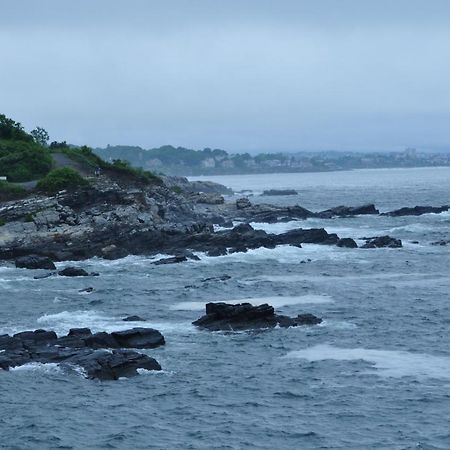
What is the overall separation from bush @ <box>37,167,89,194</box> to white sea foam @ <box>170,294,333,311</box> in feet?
97.9

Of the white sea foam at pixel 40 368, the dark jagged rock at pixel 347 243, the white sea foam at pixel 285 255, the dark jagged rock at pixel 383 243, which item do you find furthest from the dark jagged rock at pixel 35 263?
the white sea foam at pixel 40 368

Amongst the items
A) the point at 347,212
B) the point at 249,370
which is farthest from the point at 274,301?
the point at 347,212

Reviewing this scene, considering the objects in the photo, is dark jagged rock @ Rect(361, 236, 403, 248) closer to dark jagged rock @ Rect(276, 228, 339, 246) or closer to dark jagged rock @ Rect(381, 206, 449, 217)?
dark jagged rock @ Rect(276, 228, 339, 246)

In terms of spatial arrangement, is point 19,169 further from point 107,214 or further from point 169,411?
point 169,411

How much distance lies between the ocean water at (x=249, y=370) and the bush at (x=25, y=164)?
25.2m

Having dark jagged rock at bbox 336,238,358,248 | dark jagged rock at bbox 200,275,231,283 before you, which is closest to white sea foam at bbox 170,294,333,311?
dark jagged rock at bbox 200,275,231,283

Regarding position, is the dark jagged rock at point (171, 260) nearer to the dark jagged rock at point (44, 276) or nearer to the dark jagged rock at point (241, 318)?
the dark jagged rock at point (44, 276)

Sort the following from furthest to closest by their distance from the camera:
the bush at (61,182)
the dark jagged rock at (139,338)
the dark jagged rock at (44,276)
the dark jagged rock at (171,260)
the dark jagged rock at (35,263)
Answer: the bush at (61,182)
the dark jagged rock at (171,260)
the dark jagged rock at (35,263)
the dark jagged rock at (44,276)
the dark jagged rock at (139,338)

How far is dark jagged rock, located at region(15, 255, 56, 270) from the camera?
205 feet

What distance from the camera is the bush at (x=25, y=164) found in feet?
282

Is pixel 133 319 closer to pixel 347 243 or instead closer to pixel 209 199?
pixel 347 243

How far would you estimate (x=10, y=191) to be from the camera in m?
75.6

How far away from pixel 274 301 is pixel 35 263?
20.0 meters

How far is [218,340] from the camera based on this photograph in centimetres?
4081
